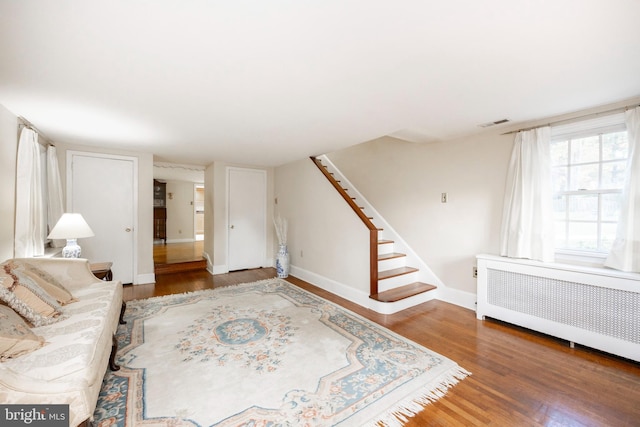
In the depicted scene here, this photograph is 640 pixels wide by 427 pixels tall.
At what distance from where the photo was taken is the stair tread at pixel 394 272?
338cm

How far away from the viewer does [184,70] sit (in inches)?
67.0

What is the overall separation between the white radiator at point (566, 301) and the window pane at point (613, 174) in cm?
79

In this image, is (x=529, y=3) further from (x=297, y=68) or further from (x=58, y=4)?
(x=58, y=4)

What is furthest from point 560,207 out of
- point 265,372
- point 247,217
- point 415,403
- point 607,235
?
point 247,217

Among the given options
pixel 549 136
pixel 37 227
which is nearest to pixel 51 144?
pixel 37 227

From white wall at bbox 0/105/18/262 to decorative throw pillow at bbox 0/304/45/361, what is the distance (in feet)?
4.48

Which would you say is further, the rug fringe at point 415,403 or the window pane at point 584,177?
the window pane at point 584,177

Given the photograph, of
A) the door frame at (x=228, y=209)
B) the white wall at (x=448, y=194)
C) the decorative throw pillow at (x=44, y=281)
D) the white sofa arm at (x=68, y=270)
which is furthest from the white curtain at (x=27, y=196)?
the white wall at (x=448, y=194)

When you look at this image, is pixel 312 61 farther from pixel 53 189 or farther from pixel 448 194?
pixel 53 189

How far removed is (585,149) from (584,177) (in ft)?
0.90

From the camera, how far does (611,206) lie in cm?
236

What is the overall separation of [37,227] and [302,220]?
3.34m

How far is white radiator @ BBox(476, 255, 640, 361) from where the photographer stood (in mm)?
2057

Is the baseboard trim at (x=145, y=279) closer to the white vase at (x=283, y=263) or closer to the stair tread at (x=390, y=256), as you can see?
the white vase at (x=283, y=263)
